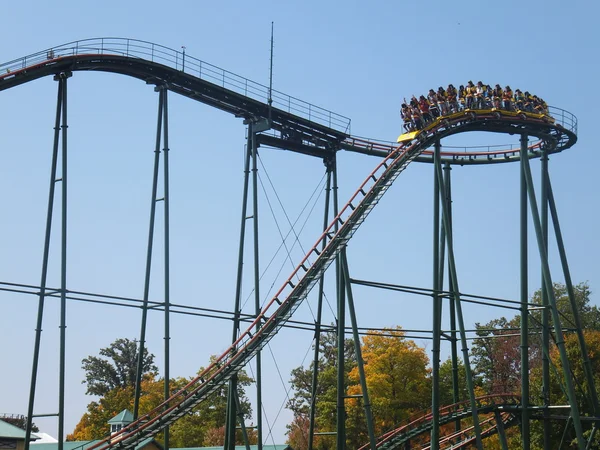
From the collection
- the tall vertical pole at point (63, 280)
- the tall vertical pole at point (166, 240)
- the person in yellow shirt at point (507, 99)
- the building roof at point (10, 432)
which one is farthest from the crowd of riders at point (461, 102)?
the building roof at point (10, 432)

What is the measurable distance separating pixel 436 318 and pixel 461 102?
6555mm

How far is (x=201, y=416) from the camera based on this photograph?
182 ft

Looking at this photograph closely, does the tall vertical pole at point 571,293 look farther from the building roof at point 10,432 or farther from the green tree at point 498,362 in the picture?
the green tree at point 498,362

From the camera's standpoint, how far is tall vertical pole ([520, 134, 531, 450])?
26938mm

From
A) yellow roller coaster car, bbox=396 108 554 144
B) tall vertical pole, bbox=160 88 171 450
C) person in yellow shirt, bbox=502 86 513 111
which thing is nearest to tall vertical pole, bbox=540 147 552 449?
yellow roller coaster car, bbox=396 108 554 144

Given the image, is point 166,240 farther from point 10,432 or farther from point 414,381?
point 414,381

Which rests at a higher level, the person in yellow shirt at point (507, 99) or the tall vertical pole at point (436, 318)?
the person in yellow shirt at point (507, 99)

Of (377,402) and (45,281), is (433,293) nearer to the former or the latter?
(45,281)

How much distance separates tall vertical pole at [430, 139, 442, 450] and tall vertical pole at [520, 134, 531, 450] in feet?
8.22

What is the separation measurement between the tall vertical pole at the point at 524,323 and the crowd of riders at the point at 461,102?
111 cm

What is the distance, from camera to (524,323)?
2712 centimetres

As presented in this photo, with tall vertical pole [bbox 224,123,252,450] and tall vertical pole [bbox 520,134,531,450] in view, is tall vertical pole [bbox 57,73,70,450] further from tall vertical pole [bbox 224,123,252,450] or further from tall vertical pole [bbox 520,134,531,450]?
tall vertical pole [bbox 520,134,531,450]

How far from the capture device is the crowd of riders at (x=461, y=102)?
1081 inches

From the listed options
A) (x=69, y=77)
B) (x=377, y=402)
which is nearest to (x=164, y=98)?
(x=69, y=77)
